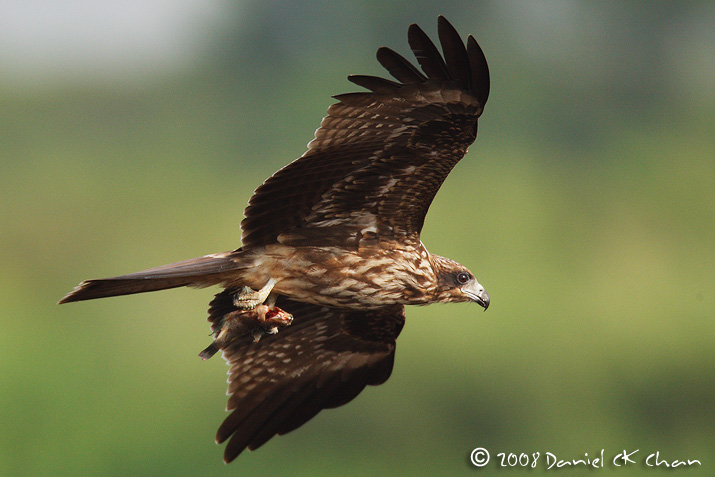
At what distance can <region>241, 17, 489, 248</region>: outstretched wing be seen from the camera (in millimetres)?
7812

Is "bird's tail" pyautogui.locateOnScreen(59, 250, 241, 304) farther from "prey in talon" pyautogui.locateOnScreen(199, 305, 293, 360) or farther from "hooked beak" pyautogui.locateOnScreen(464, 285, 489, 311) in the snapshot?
"hooked beak" pyautogui.locateOnScreen(464, 285, 489, 311)

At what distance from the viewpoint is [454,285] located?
9.05 m

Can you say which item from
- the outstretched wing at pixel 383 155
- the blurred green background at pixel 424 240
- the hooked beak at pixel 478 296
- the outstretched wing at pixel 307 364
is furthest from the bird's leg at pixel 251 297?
the blurred green background at pixel 424 240

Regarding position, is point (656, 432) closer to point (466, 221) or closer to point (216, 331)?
point (466, 221)

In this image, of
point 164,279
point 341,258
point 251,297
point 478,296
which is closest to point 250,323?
point 251,297

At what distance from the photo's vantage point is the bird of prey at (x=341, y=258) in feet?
25.9

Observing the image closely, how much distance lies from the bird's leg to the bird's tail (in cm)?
19

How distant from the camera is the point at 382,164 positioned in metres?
8.30

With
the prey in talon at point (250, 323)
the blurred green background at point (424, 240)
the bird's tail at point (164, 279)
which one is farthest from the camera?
the blurred green background at point (424, 240)

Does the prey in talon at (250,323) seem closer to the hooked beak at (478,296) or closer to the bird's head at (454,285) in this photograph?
the bird's head at (454,285)

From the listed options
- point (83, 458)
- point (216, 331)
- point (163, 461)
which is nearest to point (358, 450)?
point (163, 461)

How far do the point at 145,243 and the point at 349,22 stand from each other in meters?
30.5

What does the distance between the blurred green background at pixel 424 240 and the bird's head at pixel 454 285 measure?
21493mm

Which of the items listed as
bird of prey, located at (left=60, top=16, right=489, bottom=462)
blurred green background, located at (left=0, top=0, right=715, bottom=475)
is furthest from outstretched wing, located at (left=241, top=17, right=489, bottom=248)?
blurred green background, located at (left=0, top=0, right=715, bottom=475)
